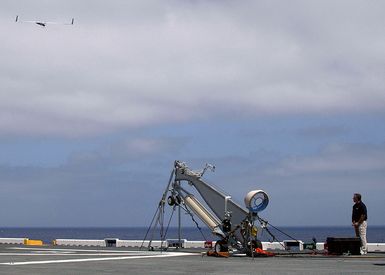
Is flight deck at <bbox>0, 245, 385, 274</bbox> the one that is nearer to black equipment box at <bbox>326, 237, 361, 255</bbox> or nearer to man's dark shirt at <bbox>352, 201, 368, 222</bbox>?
black equipment box at <bbox>326, 237, 361, 255</bbox>

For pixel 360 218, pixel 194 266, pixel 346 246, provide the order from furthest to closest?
pixel 360 218 → pixel 346 246 → pixel 194 266

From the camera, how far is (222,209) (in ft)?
96.4

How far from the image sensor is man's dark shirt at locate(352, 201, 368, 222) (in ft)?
84.6

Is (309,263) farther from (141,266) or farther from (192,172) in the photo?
(192,172)

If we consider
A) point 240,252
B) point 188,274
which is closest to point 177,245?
point 240,252

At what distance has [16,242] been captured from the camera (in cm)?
4347

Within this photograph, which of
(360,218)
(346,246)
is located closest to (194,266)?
(346,246)

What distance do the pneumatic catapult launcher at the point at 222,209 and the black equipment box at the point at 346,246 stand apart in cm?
329

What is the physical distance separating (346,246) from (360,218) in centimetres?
132

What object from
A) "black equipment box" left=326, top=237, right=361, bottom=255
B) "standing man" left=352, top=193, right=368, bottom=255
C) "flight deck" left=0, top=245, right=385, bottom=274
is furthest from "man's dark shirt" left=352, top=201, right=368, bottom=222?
"flight deck" left=0, top=245, right=385, bottom=274

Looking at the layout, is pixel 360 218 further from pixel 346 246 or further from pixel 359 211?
pixel 346 246

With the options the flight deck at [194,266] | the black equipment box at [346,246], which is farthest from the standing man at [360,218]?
the flight deck at [194,266]

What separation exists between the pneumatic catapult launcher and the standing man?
12.1 ft

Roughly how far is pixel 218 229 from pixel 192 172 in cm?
338
